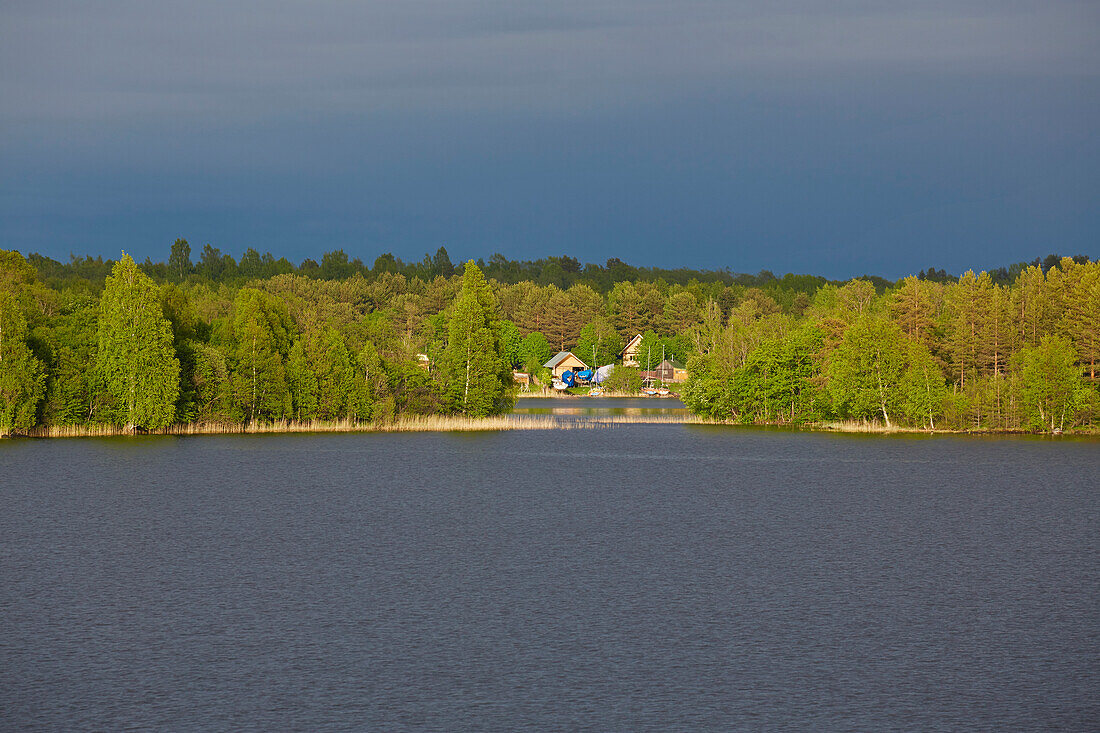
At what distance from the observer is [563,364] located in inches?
7534

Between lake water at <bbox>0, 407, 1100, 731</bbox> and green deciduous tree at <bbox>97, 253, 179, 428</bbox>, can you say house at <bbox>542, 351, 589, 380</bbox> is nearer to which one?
green deciduous tree at <bbox>97, 253, 179, 428</bbox>

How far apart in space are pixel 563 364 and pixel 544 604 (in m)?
168

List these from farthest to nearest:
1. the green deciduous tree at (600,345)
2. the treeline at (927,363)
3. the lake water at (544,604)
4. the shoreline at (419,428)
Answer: the green deciduous tree at (600,345) → the treeline at (927,363) → the shoreline at (419,428) → the lake water at (544,604)

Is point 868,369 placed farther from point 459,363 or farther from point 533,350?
point 533,350

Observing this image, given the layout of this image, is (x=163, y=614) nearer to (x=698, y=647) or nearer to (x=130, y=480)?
(x=698, y=647)

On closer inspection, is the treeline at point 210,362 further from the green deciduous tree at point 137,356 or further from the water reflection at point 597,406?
the water reflection at point 597,406

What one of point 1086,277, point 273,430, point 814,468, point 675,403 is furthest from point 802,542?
point 675,403

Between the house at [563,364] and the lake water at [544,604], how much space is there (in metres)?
139

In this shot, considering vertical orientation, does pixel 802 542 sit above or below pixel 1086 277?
below

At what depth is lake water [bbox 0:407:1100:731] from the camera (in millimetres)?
16594

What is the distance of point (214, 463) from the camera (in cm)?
5650

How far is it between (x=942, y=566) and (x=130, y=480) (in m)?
36.1

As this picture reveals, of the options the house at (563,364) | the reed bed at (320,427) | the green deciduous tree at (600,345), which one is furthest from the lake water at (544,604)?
the green deciduous tree at (600,345)

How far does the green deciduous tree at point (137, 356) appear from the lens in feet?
236
